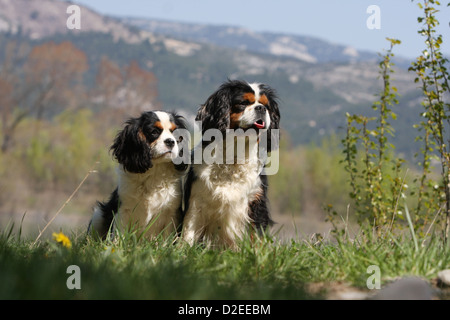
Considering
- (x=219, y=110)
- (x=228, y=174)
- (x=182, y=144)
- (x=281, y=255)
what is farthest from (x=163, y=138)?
(x=281, y=255)

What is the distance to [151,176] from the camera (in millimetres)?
5762

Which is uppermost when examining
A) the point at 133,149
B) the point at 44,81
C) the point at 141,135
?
the point at 44,81

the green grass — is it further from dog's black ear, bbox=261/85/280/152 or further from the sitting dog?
dog's black ear, bbox=261/85/280/152

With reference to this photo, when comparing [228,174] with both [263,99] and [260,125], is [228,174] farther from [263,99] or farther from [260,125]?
[263,99]

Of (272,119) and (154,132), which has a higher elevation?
(272,119)

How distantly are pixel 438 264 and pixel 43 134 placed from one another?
68.3 meters

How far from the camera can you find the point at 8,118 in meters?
73.0

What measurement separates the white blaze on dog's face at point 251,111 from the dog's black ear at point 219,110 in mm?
69

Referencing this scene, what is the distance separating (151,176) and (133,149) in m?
0.33

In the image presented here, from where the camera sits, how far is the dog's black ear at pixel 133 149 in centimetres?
570

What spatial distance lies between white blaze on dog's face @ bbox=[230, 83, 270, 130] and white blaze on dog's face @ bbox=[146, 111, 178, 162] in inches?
23.7

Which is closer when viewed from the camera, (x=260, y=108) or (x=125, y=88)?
(x=260, y=108)

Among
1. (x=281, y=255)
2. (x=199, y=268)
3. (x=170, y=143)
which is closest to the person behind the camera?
(x=199, y=268)
